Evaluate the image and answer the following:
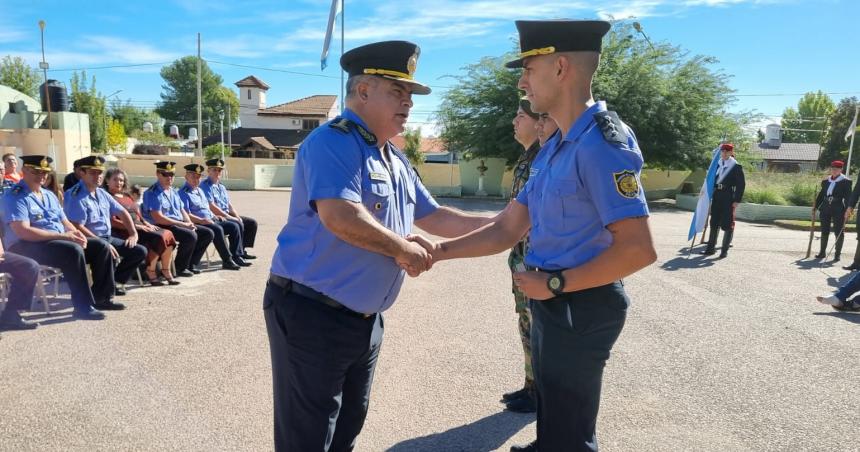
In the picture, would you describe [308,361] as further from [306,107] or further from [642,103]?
[306,107]

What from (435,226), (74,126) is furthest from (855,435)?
(74,126)

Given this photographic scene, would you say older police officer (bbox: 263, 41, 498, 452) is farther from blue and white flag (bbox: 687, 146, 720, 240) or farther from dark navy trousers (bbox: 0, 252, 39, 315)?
blue and white flag (bbox: 687, 146, 720, 240)

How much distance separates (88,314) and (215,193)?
13.5 feet

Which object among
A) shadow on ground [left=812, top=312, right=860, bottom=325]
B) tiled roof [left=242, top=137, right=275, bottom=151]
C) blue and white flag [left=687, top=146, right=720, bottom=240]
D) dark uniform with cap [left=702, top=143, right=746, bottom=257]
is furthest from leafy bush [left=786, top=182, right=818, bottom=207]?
tiled roof [left=242, top=137, right=275, bottom=151]

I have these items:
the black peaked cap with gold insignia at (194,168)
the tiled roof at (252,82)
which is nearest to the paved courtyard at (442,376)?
the black peaked cap with gold insignia at (194,168)

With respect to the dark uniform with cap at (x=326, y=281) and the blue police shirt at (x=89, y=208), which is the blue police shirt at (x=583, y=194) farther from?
the blue police shirt at (x=89, y=208)

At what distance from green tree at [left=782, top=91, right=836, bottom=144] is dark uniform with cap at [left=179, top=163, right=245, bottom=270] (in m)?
84.8

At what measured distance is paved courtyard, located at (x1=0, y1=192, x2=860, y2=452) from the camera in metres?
3.31

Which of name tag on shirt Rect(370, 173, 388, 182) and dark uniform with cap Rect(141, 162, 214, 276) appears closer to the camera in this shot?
name tag on shirt Rect(370, 173, 388, 182)

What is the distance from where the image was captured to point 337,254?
2.11m

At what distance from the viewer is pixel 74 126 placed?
30.5 meters

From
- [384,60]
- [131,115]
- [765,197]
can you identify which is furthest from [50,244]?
[131,115]

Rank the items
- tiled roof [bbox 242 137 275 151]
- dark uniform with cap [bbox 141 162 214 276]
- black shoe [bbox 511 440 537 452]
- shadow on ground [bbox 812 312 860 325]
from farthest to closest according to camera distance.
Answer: tiled roof [bbox 242 137 275 151] → dark uniform with cap [bbox 141 162 214 276] → shadow on ground [bbox 812 312 860 325] → black shoe [bbox 511 440 537 452]

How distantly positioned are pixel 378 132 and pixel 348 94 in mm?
209
